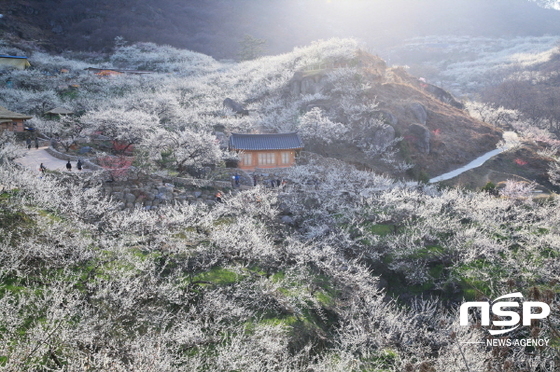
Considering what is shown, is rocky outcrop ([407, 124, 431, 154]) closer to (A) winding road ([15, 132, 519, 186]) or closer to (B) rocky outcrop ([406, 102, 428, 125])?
(B) rocky outcrop ([406, 102, 428, 125])

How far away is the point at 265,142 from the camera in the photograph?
30625mm

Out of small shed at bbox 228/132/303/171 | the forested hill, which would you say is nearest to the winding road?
small shed at bbox 228/132/303/171

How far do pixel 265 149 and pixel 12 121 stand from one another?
2226 centimetres

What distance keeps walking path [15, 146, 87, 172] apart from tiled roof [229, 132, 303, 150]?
1180 centimetres

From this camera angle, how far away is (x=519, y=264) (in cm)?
1788

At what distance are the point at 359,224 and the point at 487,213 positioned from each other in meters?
7.68

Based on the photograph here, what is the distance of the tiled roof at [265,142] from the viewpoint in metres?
30.1

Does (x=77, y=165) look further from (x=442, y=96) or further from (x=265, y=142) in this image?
(x=442, y=96)

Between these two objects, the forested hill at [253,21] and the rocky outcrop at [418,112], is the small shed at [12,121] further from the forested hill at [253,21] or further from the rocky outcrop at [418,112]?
the forested hill at [253,21]

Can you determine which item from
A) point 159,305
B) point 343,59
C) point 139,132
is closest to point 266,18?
point 343,59

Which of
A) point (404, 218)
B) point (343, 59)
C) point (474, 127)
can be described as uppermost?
point (343, 59)

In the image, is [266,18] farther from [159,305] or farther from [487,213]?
[159,305]

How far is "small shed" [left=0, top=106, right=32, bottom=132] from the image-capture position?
31.5 metres

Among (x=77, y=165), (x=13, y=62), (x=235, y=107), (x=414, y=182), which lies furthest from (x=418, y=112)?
(x=13, y=62)
